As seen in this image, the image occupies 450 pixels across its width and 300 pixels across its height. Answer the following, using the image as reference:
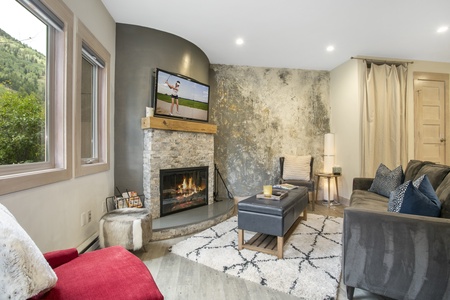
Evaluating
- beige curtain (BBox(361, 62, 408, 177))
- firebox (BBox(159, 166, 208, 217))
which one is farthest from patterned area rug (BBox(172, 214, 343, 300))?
beige curtain (BBox(361, 62, 408, 177))

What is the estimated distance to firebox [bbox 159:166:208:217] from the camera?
3129 mm

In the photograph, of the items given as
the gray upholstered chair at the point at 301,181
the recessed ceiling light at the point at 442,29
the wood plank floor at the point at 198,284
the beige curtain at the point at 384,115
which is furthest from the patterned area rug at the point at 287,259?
the recessed ceiling light at the point at 442,29

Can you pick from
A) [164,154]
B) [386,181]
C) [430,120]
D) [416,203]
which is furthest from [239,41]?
[430,120]

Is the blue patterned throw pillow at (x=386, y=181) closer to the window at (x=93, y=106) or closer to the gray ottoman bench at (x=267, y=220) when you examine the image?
the gray ottoman bench at (x=267, y=220)

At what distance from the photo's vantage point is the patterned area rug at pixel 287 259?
1.72 m

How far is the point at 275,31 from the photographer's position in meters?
3.12

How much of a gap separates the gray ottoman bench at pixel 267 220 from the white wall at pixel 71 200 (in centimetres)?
153

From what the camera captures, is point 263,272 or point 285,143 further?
point 285,143

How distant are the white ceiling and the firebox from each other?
2.02 metres

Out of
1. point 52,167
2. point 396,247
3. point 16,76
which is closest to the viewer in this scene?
point 396,247

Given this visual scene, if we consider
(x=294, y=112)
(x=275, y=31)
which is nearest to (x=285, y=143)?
(x=294, y=112)

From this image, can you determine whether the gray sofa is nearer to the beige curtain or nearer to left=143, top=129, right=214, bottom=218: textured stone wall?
left=143, top=129, right=214, bottom=218: textured stone wall

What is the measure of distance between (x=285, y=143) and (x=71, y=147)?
12.1ft

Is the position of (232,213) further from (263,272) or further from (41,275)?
(41,275)
